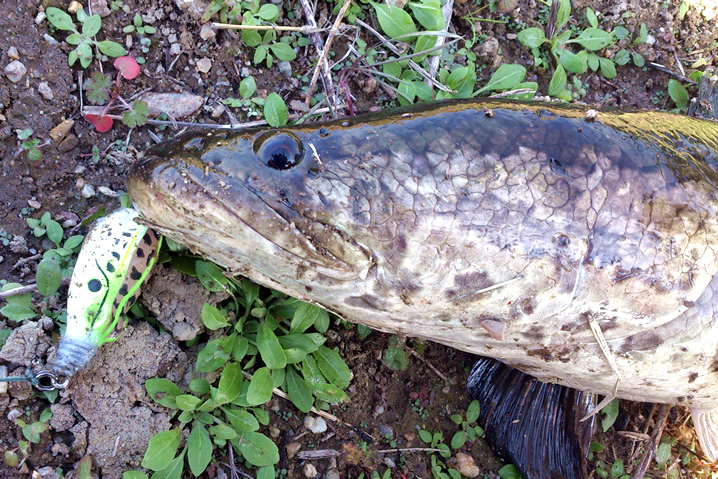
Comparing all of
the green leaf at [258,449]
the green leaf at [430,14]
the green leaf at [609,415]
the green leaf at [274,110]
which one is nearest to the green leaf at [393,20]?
the green leaf at [430,14]

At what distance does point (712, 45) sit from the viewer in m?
4.24

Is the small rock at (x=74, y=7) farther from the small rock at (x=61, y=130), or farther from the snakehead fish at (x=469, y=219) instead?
the snakehead fish at (x=469, y=219)

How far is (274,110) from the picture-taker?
10.1 ft

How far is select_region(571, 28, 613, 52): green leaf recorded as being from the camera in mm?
3797

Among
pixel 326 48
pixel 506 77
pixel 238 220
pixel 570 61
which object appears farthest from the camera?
pixel 570 61

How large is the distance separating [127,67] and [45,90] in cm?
42

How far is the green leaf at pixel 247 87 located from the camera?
320 centimetres

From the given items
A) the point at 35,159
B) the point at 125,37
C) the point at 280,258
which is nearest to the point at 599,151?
the point at 280,258

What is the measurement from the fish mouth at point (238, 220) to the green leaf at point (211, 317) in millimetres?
465

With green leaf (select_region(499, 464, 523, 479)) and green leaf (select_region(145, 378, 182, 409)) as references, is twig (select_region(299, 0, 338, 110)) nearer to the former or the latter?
green leaf (select_region(145, 378, 182, 409))

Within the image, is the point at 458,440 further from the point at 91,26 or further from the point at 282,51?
the point at 91,26

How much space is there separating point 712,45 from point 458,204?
10.7 ft

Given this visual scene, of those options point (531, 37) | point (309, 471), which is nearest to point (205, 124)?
point (309, 471)

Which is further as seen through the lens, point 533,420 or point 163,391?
point 533,420
